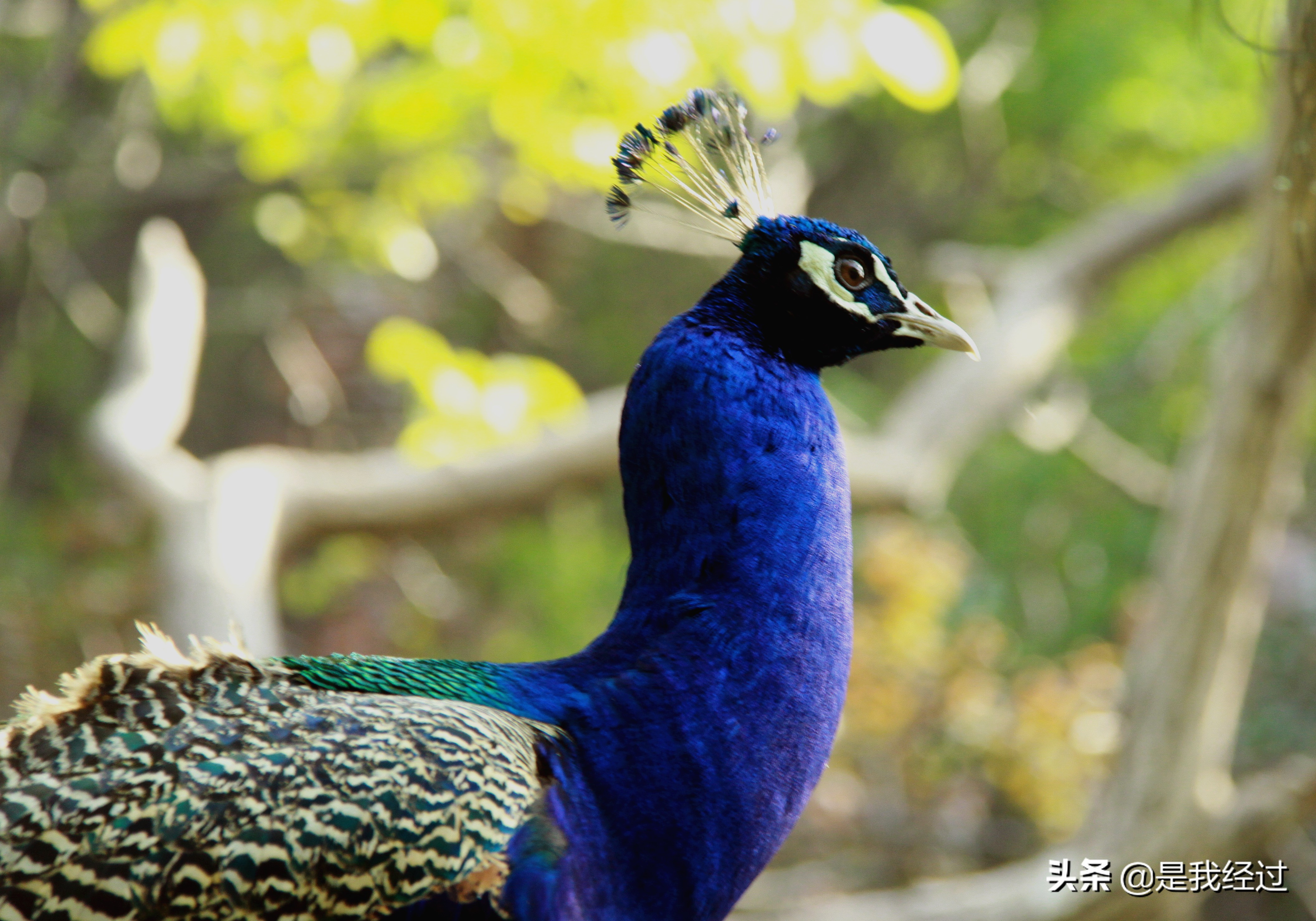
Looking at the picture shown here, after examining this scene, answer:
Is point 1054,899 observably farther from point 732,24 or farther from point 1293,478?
point 732,24

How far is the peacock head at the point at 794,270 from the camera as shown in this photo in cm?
149

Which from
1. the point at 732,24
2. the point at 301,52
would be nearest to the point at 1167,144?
the point at 732,24

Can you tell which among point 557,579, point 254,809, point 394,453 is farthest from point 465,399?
point 254,809

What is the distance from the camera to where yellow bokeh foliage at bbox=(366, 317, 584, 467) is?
3760 mm

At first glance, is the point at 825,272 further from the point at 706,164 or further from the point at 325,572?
the point at 325,572

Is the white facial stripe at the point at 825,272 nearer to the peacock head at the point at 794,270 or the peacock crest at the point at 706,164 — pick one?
the peacock head at the point at 794,270

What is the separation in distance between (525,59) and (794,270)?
1652mm

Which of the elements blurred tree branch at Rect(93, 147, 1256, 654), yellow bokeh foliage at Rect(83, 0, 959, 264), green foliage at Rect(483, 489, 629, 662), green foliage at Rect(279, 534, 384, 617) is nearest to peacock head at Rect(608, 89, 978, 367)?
yellow bokeh foliage at Rect(83, 0, 959, 264)

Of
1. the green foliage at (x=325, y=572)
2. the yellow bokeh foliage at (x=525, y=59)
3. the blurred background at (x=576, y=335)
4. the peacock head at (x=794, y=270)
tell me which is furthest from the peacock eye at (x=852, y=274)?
the green foliage at (x=325, y=572)

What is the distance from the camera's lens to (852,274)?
150cm

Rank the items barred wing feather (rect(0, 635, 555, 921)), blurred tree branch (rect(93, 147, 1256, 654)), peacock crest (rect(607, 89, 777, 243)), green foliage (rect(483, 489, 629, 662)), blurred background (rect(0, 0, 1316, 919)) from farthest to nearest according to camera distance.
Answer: green foliage (rect(483, 489, 629, 662)) < blurred tree branch (rect(93, 147, 1256, 654)) < blurred background (rect(0, 0, 1316, 919)) < peacock crest (rect(607, 89, 777, 243)) < barred wing feather (rect(0, 635, 555, 921))

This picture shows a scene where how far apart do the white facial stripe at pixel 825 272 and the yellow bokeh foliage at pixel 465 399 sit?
236 cm

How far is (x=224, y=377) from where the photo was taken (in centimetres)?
645

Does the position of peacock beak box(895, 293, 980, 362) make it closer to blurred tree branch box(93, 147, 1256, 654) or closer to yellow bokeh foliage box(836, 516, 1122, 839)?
blurred tree branch box(93, 147, 1256, 654)
